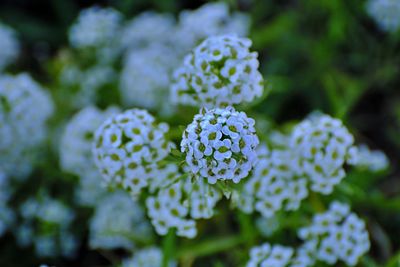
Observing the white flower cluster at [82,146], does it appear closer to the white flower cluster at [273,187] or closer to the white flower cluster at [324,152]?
the white flower cluster at [273,187]

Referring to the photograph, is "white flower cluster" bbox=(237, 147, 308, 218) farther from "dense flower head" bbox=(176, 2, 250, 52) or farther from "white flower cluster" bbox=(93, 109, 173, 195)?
"dense flower head" bbox=(176, 2, 250, 52)

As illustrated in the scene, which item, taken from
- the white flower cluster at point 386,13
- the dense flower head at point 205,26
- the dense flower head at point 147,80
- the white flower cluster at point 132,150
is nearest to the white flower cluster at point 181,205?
the white flower cluster at point 132,150

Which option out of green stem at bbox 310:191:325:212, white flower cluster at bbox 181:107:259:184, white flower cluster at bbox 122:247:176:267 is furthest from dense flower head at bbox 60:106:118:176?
white flower cluster at bbox 181:107:259:184

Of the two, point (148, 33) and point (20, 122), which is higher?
point (148, 33)

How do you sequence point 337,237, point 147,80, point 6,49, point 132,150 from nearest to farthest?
1. point 132,150
2. point 337,237
3. point 147,80
4. point 6,49

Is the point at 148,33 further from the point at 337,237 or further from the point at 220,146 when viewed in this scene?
the point at 220,146

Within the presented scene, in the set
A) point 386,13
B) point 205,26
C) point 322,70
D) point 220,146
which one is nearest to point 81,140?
point 205,26

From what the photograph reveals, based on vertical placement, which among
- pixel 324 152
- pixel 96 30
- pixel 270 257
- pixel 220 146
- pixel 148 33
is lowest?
pixel 270 257

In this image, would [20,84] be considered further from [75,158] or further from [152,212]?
[152,212]
